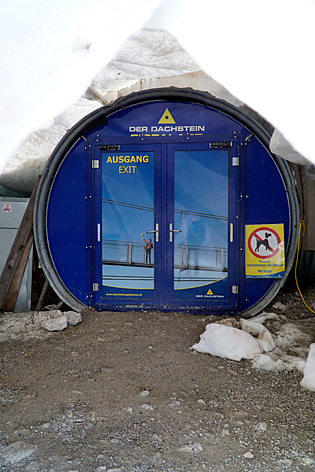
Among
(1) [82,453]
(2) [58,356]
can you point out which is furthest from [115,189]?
(1) [82,453]

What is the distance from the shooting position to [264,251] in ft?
15.7

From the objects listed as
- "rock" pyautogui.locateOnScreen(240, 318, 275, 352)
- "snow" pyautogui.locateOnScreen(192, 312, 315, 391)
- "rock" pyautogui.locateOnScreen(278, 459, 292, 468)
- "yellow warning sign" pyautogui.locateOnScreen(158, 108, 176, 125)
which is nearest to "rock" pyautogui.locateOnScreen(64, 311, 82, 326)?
"snow" pyautogui.locateOnScreen(192, 312, 315, 391)

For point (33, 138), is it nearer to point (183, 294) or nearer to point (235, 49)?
point (183, 294)

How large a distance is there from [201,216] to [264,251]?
0.84 metres

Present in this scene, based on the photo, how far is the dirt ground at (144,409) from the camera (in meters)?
2.12

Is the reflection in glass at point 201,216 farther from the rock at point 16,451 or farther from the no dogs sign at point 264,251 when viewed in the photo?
the rock at point 16,451

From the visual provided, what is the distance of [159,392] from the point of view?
2.91 metres

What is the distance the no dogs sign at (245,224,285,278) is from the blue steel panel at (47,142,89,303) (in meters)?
1.97

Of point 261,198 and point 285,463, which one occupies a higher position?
point 261,198

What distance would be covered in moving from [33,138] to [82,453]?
4588 millimetres

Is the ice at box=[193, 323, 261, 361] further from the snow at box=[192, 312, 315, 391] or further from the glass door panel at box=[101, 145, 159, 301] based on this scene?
the glass door panel at box=[101, 145, 159, 301]

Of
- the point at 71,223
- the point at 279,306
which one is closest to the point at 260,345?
the point at 279,306

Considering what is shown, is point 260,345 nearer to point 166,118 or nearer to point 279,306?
point 279,306

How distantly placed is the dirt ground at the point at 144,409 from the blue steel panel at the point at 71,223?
3.56ft
